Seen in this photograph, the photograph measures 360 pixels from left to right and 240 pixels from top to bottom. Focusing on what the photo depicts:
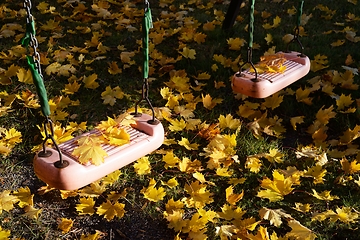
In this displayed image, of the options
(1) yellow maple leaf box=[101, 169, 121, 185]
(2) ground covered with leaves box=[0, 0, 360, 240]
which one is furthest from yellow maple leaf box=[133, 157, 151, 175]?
(1) yellow maple leaf box=[101, 169, 121, 185]

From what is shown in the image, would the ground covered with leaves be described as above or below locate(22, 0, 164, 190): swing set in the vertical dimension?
below

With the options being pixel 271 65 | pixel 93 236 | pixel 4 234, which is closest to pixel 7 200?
pixel 4 234

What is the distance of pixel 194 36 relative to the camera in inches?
149

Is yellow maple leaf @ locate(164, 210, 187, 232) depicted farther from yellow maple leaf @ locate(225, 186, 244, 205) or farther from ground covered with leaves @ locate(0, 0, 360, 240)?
yellow maple leaf @ locate(225, 186, 244, 205)

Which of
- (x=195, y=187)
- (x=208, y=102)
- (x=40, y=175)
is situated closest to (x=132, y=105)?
(x=208, y=102)

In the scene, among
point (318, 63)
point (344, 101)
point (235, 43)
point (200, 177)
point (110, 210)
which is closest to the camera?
point (110, 210)

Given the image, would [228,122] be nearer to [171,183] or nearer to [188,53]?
Answer: [171,183]

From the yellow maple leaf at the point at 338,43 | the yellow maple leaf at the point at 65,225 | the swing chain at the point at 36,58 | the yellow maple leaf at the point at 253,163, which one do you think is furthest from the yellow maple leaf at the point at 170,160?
the yellow maple leaf at the point at 338,43

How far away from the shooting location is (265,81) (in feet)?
7.46

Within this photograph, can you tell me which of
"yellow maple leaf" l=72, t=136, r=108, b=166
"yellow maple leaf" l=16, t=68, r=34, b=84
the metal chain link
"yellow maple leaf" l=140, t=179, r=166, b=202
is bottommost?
"yellow maple leaf" l=140, t=179, r=166, b=202

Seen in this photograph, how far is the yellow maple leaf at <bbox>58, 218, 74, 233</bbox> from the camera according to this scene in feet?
6.77

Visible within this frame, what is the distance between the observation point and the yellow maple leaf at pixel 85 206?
214 cm

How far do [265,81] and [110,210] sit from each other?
1008 millimetres

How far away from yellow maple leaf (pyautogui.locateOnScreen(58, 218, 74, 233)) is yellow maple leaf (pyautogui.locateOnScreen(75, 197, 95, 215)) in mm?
67
